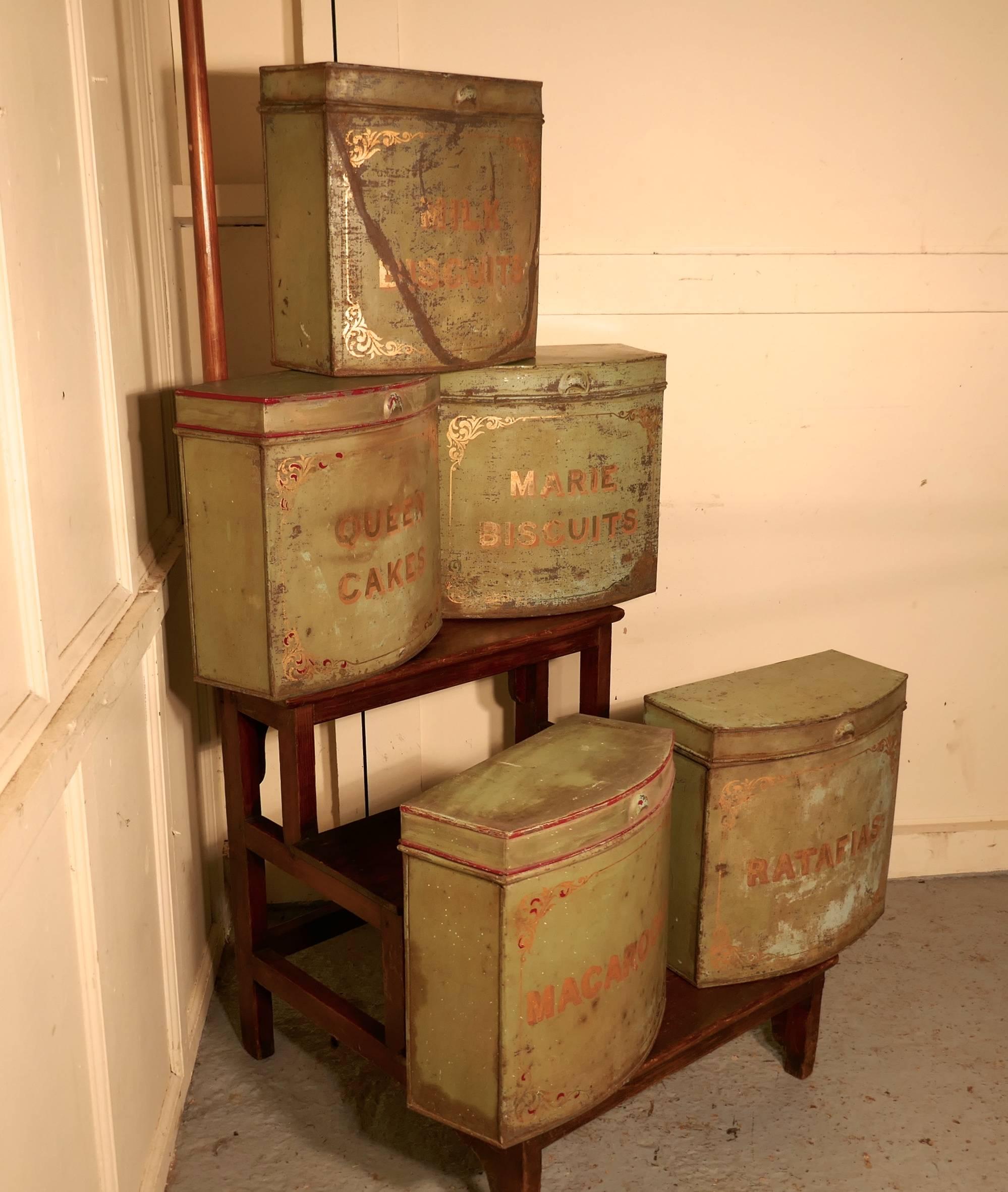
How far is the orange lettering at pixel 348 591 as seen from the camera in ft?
5.19

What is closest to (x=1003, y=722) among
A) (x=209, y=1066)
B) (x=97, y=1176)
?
(x=209, y=1066)

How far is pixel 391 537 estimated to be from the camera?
64.1 inches

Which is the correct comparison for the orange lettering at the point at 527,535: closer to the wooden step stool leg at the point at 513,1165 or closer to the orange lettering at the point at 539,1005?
the orange lettering at the point at 539,1005

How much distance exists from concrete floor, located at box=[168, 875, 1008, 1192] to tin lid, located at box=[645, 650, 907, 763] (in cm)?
64

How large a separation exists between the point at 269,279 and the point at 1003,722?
6.21 feet

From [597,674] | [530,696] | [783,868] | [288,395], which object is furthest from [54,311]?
[783,868]

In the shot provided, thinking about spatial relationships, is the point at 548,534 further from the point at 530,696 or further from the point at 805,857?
the point at 805,857

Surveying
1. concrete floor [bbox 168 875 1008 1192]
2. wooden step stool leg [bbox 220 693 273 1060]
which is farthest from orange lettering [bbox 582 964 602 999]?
wooden step stool leg [bbox 220 693 273 1060]

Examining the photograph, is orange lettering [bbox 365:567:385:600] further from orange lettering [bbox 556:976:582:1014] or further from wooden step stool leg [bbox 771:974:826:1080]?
wooden step stool leg [bbox 771:974:826:1080]

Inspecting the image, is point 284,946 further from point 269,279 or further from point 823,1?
point 823,1

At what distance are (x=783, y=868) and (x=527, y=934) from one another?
0.57 metres

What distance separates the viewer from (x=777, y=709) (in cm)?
190

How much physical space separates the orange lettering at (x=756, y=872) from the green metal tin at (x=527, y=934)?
0.26 meters

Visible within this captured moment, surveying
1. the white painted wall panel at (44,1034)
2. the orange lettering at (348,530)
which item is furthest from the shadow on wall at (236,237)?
the white painted wall panel at (44,1034)
